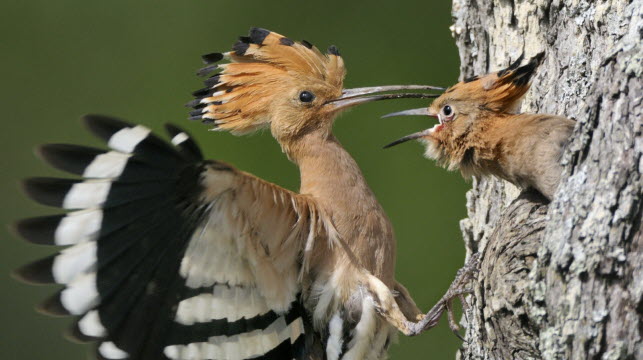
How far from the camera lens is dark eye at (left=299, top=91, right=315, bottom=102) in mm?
2680

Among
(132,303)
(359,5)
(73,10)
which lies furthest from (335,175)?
(73,10)

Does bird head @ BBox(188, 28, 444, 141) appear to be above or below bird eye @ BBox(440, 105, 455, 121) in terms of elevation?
above

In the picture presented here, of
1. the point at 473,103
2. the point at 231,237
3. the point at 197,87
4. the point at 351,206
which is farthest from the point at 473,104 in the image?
the point at 197,87

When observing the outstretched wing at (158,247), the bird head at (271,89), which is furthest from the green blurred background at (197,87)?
the outstretched wing at (158,247)

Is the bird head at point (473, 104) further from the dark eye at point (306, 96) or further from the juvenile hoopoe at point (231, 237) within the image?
the dark eye at point (306, 96)

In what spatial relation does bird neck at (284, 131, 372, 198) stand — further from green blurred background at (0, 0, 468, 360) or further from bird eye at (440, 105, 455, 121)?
green blurred background at (0, 0, 468, 360)

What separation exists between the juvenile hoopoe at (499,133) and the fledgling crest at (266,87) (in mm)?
300

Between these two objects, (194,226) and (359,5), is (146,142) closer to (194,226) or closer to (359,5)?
(194,226)

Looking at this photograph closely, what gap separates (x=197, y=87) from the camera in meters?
3.80

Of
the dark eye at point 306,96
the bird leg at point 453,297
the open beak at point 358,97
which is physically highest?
the dark eye at point 306,96

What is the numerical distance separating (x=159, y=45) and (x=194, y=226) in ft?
6.44

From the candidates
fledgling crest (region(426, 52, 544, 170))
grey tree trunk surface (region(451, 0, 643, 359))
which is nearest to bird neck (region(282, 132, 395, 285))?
fledgling crest (region(426, 52, 544, 170))

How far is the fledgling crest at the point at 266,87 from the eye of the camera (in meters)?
2.60

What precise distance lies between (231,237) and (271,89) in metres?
0.61
